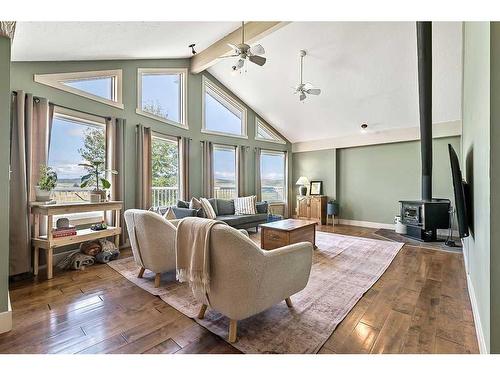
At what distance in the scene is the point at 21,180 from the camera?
2830mm

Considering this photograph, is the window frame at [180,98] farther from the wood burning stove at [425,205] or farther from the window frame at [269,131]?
the wood burning stove at [425,205]

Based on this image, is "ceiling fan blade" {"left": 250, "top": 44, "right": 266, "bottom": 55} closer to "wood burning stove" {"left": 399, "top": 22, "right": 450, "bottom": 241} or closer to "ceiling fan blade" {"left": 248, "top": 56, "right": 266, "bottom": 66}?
"ceiling fan blade" {"left": 248, "top": 56, "right": 266, "bottom": 66}

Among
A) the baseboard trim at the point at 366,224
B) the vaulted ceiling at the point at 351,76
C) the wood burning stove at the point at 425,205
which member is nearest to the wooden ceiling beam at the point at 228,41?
the vaulted ceiling at the point at 351,76

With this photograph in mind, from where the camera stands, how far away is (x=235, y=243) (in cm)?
157

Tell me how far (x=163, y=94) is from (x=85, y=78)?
160 centimetres

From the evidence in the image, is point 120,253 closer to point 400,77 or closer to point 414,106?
point 400,77

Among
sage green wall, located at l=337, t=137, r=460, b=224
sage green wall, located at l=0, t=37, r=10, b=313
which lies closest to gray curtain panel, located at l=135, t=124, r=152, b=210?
sage green wall, located at l=0, t=37, r=10, b=313

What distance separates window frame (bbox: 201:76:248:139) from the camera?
19.1 feet

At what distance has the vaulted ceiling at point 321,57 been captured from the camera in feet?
9.90

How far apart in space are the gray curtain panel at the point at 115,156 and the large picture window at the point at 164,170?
2.58 feet

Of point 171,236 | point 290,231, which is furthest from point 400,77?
point 171,236

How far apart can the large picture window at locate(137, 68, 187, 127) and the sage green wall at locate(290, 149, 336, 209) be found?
4.07 m

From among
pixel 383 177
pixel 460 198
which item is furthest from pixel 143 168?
pixel 383 177
